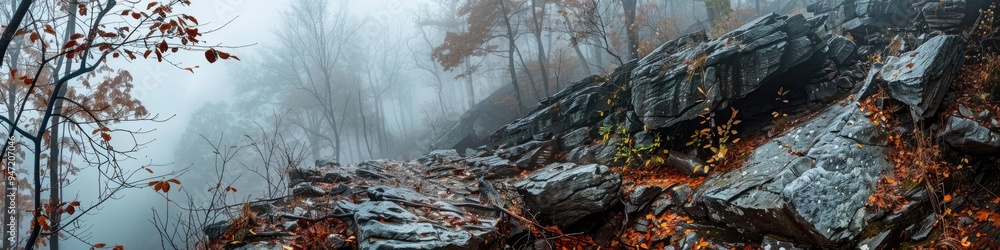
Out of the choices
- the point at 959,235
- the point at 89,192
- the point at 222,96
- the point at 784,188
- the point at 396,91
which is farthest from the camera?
the point at 89,192

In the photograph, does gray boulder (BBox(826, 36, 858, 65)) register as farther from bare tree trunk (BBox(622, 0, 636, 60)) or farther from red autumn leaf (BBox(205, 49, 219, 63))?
red autumn leaf (BBox(205, 49, 219, 63))

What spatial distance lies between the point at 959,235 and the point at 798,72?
499 cm

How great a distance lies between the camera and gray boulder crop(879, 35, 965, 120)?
6.22 metres

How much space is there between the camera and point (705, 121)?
858 centimetres

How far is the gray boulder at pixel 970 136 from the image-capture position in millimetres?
5574

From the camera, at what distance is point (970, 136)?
5.68 meters

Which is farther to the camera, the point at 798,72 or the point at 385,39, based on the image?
the point at 385,39

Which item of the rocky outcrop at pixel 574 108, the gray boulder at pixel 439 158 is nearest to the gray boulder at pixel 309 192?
the gray boulder at pixel 439 158

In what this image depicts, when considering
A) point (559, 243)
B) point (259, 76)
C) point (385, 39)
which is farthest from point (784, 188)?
point (259, 76)

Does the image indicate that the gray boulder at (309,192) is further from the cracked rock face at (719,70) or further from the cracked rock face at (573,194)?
the cracked rock face at (719,70)

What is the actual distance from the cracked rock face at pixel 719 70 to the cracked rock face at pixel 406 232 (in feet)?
15.0

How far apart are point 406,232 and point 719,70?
21.5 feet

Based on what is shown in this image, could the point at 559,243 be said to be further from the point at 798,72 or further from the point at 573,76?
the point at 573,76

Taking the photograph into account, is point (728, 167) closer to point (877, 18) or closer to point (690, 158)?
point (690, 158)
